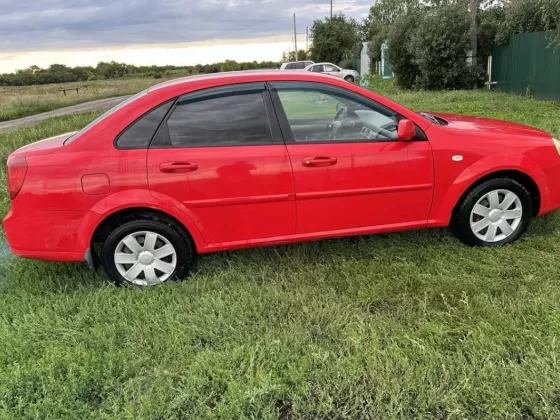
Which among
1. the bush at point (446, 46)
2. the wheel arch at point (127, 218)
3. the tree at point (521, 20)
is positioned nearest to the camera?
the wheel arch at point (127, 218)

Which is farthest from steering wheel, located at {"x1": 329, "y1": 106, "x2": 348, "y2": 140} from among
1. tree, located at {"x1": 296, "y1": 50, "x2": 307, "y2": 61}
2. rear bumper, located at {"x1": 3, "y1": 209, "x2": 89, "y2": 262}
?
tree, located at {"x1": 296, "y1": 50, "x2": 307, "y2": 61}

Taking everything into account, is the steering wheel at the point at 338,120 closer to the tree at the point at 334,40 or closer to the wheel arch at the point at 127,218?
the wheel arch at the point at 127,218

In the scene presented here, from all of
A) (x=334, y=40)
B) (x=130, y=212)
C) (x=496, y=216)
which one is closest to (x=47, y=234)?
(x=130, y=212)

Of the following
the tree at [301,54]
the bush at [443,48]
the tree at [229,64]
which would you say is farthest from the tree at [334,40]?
the bush at [443,48]

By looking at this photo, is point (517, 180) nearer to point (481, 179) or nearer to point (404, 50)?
point (481, 179)

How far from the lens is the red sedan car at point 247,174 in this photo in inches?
136

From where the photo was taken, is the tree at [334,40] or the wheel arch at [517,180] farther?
the tree at [334,40]

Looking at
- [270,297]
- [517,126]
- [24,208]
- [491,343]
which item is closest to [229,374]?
[270,297]

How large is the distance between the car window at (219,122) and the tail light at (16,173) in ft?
3.15

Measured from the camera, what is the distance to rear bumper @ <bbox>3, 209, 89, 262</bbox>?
349cm

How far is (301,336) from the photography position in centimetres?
292

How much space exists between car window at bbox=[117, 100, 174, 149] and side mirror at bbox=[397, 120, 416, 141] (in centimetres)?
176

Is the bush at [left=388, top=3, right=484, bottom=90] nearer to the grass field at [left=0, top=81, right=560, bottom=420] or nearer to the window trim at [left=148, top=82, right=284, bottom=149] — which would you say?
the grass field at [left=0, top=81, right=560, bottom=420]

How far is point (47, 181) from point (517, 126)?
3.90 m
